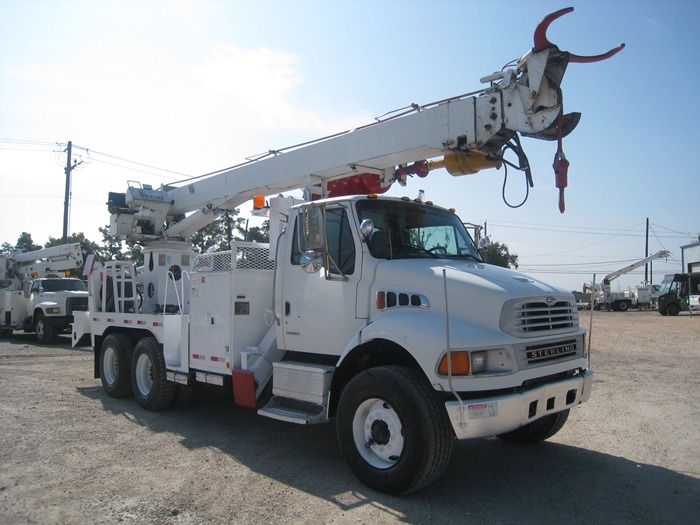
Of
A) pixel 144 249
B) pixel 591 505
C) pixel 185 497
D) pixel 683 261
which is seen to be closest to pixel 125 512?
pixel 185 497

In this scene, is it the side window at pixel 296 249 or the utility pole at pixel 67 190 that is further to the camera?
the utility pole at pixel 67 190

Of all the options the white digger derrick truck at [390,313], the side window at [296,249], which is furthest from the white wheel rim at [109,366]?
the side window at [296,249]

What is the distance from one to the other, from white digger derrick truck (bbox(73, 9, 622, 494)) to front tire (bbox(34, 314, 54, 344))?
12.1m

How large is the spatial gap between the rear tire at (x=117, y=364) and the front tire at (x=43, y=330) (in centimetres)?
1064

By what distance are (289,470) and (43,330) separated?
16031 mm

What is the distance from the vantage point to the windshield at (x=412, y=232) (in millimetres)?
5359

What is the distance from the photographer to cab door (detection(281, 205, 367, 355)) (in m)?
5.28

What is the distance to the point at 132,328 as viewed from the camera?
8.59 metres

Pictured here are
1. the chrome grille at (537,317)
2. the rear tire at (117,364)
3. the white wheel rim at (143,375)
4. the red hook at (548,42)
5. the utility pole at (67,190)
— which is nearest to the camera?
the chrome grille at (537,317)

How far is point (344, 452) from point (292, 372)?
1.07m

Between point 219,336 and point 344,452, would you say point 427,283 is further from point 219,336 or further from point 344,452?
point 219,336

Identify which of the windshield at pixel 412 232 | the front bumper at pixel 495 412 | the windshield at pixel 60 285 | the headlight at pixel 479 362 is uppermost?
the windshield at pixel 412 232

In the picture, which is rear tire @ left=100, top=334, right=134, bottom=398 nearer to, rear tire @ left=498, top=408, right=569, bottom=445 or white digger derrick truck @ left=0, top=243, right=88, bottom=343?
rear tire @ left=498, top=408, right=569, bottom=445

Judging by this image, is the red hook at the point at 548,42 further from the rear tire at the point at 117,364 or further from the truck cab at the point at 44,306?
the truck cab at the point at 44,306
